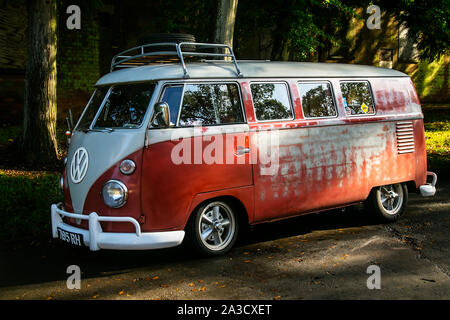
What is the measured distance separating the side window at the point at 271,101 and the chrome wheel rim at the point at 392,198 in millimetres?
2194

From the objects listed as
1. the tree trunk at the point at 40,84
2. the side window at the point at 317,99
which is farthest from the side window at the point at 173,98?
the tree trunk at the point at 40,84

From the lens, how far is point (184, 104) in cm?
599

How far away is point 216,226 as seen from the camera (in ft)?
20.4

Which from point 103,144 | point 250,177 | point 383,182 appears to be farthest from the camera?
point 383,182

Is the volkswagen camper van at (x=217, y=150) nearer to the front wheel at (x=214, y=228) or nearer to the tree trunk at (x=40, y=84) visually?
the front wheel at (x=214, y=228)

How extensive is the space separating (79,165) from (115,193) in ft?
2.30

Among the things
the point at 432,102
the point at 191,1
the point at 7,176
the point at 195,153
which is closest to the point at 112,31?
the point at 191,1

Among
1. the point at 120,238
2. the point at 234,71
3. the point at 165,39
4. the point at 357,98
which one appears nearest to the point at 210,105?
the point at 234,71

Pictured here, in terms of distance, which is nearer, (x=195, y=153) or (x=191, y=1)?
(x=195, y=153)

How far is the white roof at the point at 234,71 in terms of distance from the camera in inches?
239

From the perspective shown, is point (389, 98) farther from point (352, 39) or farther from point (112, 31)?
point (352, 39)

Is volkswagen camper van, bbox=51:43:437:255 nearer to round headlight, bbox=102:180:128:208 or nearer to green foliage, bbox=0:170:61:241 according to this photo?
round headlight, bbox=102:180:128:208

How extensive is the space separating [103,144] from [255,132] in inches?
70.6

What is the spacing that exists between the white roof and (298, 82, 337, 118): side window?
0.45 feet
